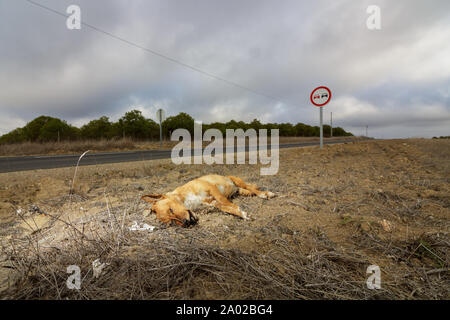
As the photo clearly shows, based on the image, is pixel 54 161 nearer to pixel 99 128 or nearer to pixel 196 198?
pixel 196 198

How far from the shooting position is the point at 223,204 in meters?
3.19

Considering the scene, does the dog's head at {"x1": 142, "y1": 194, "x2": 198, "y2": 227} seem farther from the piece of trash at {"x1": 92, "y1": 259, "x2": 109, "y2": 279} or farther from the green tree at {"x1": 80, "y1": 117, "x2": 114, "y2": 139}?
the green tree at {"x1": 80, "y1": 117, "x2": 114, "y2": 139}

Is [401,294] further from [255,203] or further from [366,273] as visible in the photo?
[255,203]

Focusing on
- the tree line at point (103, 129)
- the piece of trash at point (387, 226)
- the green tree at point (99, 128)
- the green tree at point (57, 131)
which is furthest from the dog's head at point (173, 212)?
the green tree at point (99, 128)

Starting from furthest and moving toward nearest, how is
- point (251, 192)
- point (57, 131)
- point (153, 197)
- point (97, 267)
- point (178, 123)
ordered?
Result: 1. point (178, 123)
2. point (57, 131)
3. point (251, 192)
4. point (153, 197)
5. point (97, 267)

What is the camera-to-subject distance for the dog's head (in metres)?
2.58

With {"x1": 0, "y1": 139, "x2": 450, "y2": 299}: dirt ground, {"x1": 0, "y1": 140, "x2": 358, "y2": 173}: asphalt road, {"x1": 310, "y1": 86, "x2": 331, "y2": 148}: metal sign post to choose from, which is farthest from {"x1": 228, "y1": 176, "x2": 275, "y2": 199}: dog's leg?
{"x1": 0, "y1": 140, "x2": 358, "y2": 173}: asphalt road

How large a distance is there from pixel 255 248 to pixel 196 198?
1.44 metres

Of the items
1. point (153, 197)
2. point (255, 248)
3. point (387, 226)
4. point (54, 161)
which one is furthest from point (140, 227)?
point (54, 161)

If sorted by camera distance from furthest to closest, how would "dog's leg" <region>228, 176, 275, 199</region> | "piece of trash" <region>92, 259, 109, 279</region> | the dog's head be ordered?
"dog's leg" <region>228, 176, 275, 199</region>, the dog's head, "piece of trash" <region>92, 259, 109, 279</region>
